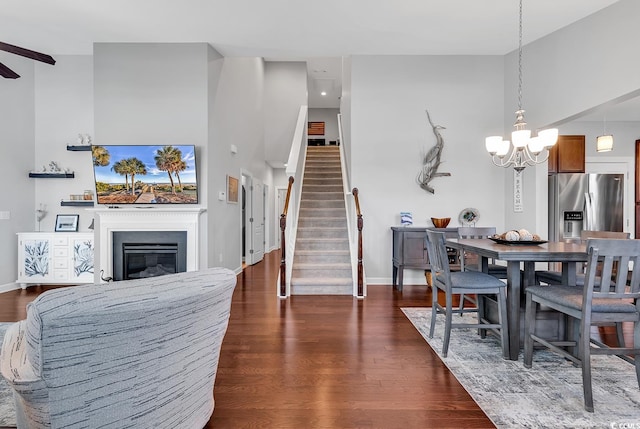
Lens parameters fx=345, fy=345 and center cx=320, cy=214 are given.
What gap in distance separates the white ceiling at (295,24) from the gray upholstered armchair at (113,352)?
3.70 metres

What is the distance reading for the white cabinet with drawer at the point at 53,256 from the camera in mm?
5070

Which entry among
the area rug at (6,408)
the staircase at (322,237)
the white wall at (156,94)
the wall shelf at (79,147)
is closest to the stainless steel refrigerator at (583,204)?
the staircase at (322,237)

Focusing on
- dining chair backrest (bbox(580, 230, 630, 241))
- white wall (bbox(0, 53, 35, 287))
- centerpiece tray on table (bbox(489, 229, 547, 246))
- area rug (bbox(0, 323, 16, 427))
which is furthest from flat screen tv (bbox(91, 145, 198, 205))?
dining chair backrest (bbox(580, 230, 630, 241))

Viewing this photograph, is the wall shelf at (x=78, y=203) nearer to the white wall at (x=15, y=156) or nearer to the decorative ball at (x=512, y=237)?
the white wall at (x=15, y=156)

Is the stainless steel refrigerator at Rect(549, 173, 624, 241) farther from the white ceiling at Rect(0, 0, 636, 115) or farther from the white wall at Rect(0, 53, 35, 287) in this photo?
the white wall at Rect(0, 53, 35, 287)

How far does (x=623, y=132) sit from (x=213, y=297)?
25.1ft

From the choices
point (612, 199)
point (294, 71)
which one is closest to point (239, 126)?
point (294, 71)

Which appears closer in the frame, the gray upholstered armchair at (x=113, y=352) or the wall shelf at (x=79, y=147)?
the gray upholstered armchair at (x=113, y=352)

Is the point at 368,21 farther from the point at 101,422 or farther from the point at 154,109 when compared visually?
the point at 101,422

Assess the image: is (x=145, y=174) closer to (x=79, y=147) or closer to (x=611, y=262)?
(x=79, y=147)

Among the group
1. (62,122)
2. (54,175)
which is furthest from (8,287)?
(62,122)

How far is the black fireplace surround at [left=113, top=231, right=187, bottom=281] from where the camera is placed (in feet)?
15.6

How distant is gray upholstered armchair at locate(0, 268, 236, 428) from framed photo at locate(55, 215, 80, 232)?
442 centimetres

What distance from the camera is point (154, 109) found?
16.0 ft
